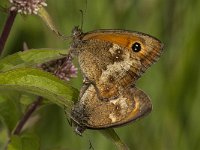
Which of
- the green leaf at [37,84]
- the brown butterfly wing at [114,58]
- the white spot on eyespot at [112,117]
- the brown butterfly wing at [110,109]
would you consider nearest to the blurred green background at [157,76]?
the brown butterfly wing at [114,58]

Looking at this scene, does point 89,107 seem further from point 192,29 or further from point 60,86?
point 192,29

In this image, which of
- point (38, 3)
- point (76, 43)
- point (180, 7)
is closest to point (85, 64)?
point (76, 43)

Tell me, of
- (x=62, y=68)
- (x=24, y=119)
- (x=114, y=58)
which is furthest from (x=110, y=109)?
(x=24, y=119)

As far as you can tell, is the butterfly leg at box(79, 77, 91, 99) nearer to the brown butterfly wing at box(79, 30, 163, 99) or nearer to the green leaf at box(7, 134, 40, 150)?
the brown butterfly wing at box(79, 30, 163, 99)

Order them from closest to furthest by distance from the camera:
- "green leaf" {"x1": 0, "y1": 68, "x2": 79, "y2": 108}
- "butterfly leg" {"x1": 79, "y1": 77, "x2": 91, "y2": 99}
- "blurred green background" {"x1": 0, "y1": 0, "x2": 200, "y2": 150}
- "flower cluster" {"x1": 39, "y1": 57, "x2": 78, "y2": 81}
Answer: "green leaf" {"x1": 0, "y1": 68, "x2": 79, "y2": 108} → "butterfly leg" {"x1": 79, "y1": 77, "x2": 91, "y2": 99} → "flower cluster" {"x1": 39, "y1": 57, "x2": 78, "y2": 81} → "blurred green background" {"x1": 0, "y1": 0, "x2": 200, "y2": 150}

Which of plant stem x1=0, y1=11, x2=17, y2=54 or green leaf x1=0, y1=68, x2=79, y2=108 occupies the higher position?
plant stem x1=0, y1=11, x2=17, y2=54

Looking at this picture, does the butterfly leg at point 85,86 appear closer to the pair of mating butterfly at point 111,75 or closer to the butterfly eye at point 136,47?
the pair of mating butterfly at point 111,75

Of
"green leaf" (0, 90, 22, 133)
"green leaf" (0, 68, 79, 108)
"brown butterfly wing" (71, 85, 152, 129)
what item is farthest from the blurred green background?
"green leaf" (0, 68, 79, 108)
